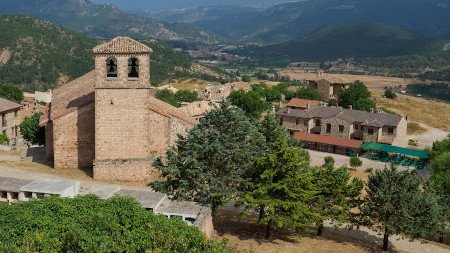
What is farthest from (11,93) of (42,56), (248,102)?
(42,56)

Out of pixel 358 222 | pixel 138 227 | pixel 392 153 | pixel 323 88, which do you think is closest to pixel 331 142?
pixel 392 153

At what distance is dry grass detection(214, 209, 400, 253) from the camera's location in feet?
84.9

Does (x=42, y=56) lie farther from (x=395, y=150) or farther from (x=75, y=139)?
(x=75, y=139)

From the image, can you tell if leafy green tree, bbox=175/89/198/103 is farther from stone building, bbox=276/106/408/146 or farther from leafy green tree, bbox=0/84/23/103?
leafy green tree, bbox=0/84/23/103

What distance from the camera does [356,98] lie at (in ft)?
268

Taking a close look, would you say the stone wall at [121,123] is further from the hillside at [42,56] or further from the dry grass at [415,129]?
the hillside at [42,56]

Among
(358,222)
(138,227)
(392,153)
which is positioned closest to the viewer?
(138,227)

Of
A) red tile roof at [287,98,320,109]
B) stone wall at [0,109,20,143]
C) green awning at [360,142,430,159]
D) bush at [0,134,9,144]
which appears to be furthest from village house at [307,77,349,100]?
bush at [0,134,9,144]

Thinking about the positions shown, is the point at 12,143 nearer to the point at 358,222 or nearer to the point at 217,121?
the point at 217,121

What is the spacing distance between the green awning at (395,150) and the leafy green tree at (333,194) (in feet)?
114

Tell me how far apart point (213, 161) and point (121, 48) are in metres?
11.5

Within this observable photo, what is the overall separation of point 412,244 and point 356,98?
172 feet

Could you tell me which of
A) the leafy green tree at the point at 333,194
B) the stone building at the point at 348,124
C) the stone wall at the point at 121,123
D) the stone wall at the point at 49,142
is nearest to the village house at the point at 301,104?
the stone building at the point at 348,124

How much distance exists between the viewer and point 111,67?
3431cm
